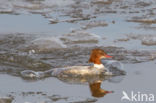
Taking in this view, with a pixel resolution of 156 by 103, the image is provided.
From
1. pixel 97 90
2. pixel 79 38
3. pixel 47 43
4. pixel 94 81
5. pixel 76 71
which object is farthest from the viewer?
pixel 79 38

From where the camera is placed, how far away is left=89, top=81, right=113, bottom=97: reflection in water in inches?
293

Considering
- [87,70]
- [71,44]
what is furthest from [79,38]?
[87,70]

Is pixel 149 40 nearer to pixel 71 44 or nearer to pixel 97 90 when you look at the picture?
pixel 71 44

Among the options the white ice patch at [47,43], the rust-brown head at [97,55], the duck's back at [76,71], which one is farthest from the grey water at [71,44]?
the rust-brown head at [97,55]

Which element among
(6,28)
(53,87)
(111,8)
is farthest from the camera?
(111,8)

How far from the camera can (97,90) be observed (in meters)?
7.66

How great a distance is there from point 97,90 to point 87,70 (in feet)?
2.89

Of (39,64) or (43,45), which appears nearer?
(39,64)

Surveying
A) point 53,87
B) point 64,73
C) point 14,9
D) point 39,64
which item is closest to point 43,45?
point 39,64

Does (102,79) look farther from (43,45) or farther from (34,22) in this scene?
(34,22)

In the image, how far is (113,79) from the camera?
8258mm

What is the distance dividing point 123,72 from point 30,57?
185cm

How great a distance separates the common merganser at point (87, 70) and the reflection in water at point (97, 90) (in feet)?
1.34

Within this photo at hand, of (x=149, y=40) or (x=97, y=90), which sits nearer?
(x=97, y=90)
